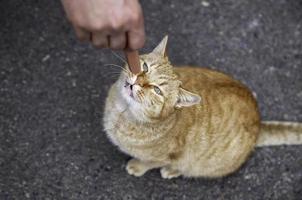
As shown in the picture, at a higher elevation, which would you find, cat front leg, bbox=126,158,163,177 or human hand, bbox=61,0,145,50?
→ human hand, bbox=61,0,145,50

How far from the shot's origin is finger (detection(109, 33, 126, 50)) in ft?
5.85

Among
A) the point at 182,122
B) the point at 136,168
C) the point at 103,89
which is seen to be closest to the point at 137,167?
the point at 136,168

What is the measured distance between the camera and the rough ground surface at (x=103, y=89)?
10.1 feet

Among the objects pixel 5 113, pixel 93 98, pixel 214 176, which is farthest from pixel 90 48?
pixel 214 176

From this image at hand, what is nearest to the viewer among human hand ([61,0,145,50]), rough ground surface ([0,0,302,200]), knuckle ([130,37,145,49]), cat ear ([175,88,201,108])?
human hand ([61,0,145,50])

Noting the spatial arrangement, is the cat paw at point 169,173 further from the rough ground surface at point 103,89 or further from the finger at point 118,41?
the finger at point 118,41

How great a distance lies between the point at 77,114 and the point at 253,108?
1097 millimetres

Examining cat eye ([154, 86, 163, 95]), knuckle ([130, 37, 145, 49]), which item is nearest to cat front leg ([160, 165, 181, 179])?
cat eye ([154, 86, 163, 95])

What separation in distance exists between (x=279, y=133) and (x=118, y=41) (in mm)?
1691

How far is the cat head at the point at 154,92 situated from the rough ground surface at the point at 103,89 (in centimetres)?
61

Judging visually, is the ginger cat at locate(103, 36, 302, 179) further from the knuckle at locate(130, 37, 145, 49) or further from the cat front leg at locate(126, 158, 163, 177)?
the knuckle at locate(130, 37, 145, 49)

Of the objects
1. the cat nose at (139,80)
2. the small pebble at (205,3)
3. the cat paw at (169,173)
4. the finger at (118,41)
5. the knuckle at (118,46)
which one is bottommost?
the cat paw at (169,173)

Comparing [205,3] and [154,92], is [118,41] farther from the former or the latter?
[205,3]

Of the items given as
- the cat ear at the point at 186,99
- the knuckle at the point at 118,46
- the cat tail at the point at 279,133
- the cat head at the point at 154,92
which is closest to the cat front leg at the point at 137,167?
the cat head at the point at 154,92
